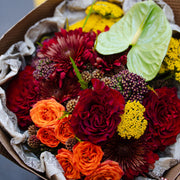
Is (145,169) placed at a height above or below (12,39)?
below

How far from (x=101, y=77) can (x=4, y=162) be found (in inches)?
17.7

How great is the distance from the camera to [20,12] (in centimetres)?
104

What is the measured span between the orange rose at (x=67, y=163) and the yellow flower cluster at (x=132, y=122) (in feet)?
0.45

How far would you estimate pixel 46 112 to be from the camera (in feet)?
2.06

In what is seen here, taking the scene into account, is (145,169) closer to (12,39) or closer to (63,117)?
(63,117)

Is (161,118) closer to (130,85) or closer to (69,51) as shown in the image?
(130,85)

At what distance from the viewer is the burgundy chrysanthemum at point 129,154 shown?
60cm

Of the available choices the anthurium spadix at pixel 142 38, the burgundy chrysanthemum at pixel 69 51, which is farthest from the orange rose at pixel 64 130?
the anthurium spadix at pixel 142 38

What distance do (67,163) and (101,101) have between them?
0.60 ft

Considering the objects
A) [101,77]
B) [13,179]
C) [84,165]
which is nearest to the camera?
[84,165]

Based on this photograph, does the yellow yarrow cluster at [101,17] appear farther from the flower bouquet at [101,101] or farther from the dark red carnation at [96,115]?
the dark red carnation at [96,115]

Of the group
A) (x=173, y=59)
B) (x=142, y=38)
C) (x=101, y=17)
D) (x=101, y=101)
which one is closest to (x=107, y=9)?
(x=101, y=17)

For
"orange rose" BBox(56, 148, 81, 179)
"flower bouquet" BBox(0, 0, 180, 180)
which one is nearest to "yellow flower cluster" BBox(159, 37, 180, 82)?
"flower bouquet" BBox(0, 0, 180, 180)

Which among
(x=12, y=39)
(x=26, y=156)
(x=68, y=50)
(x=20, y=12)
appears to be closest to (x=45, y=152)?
(x=26, y=156)
